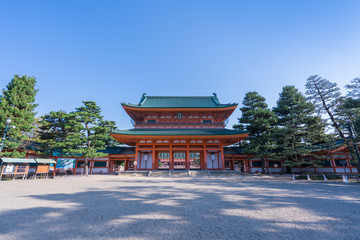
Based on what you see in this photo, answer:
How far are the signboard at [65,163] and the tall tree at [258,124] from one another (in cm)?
2394

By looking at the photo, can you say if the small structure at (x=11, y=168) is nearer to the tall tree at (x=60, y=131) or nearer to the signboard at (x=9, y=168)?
the signboard at (x=9, y=168)

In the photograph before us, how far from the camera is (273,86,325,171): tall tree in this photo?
15656 millimetres

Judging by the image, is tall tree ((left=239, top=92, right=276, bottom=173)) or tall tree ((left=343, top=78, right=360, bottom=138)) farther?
tall tree ((left=239, top=92, right=276, bottom=173))

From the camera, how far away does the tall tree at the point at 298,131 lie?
1566 centimetres

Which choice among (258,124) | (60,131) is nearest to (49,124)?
(60,131)

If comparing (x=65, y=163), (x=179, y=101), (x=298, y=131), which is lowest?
(x=65, y=163)

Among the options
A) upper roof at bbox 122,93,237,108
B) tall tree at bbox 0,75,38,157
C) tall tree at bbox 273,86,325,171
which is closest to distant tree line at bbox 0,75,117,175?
tall tree at bbox 0,75,38,157

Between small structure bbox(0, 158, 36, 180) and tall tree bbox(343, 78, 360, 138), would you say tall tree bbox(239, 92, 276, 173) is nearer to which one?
tall tree bbox(343, 78, 360, 138)

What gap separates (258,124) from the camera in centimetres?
1800

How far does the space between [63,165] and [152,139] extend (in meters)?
13.3

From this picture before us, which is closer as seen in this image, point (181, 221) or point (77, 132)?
point (181, 221)

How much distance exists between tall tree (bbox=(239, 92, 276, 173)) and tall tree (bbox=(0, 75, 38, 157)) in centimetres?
2529

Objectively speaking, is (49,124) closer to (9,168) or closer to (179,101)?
(9,168)

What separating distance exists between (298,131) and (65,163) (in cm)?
3004
